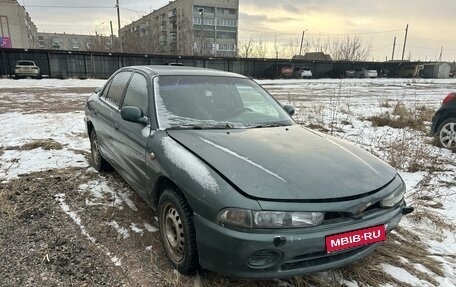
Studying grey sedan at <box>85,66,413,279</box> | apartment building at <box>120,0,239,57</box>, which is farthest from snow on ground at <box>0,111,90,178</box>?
apartment building at <box>120,0,239,57</box>

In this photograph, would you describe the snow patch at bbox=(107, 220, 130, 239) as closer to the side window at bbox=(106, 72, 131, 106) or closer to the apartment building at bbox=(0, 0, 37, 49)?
the side window at bbox=(106, 72, 131, 106)

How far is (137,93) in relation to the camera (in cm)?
362

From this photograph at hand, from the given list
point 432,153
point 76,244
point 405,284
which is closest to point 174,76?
point 76,244

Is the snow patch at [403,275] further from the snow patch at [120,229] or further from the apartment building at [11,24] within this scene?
the apartment building at [11,24]

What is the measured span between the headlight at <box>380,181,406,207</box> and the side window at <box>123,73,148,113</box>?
2.22 m

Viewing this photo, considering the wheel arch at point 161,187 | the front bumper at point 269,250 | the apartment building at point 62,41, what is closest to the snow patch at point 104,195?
the wheel arch at point 161,187

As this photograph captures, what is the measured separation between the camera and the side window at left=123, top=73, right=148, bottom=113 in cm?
338

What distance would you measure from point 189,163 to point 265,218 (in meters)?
0.71

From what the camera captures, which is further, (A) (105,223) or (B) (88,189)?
(B) (88,189)

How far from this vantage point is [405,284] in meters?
2.62

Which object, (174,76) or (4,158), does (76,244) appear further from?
(4,158)

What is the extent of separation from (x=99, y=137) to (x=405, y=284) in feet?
12.6

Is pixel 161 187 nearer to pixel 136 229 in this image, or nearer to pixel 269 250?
pixel 136 229

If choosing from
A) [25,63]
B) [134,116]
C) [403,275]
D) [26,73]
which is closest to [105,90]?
[134,116]
